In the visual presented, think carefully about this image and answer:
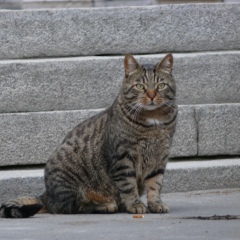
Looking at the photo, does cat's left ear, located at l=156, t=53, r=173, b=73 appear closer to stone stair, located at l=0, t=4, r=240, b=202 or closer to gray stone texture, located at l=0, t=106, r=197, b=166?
stone stair, located at l=0, t=4, r=240, b=202

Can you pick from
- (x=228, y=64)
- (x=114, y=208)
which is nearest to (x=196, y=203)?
(x=114, y=208)

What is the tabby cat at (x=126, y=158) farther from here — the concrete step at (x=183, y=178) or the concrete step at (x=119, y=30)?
the concrete step at (x=119, y=30)

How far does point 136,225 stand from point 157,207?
84 centimetres

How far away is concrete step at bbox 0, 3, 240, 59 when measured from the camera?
9.16 metres

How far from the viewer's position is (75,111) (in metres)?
8.72

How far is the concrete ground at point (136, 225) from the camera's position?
227 inches

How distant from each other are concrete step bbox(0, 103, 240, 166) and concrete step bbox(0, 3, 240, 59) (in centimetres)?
79

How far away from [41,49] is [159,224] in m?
3.26

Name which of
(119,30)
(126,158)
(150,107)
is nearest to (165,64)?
(150,107)

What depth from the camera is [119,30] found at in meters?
9.38

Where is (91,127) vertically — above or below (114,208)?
above

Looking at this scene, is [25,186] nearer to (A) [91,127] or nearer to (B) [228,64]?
(A) [91,127]

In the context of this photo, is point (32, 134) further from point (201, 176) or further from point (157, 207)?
point (157, 207)

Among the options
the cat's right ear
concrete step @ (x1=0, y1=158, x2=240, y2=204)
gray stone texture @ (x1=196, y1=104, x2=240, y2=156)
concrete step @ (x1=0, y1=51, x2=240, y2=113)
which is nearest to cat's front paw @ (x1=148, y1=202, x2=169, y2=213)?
the cat's right ear
